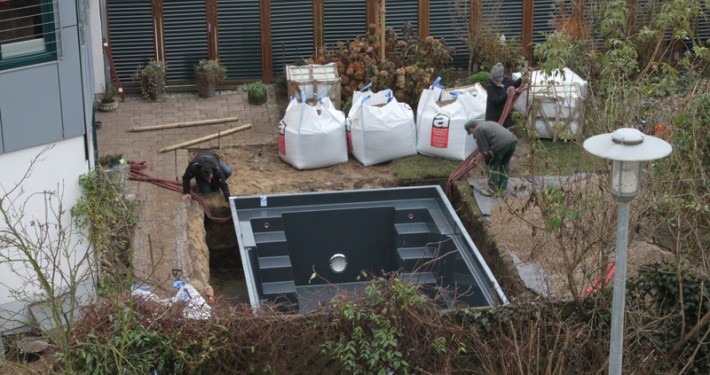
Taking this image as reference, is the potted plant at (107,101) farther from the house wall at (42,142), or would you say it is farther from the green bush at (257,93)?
the house wall at (42,142)

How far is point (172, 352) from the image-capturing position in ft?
33.6

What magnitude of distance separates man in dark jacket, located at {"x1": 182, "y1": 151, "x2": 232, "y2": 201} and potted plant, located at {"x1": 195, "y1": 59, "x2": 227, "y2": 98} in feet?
11.4

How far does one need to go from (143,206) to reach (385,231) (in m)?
3.25

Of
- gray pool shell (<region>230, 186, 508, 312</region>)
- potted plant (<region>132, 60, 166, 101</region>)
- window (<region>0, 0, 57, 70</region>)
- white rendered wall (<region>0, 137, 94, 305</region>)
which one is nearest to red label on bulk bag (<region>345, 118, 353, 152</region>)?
gray pool shell (<region>230, 186, 508, 312</region>)

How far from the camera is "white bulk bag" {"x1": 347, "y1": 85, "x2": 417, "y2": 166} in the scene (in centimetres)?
1669

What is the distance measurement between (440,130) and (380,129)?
86 centimetres

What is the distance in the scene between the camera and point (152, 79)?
18578mm

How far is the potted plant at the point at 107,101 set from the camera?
1825 centimetres

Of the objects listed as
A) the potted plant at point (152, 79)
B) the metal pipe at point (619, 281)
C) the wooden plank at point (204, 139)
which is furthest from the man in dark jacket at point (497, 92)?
the metal pipe at point (619, 281)

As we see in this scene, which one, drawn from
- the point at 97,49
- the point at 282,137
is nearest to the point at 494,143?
the point at 282,137

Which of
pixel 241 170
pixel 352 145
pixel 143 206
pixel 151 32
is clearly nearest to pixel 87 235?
pixel 143 206

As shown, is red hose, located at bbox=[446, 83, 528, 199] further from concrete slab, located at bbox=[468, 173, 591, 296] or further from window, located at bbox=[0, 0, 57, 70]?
window, located at bbox=[0, 0, 57, 70]

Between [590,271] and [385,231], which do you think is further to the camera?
[385,231]

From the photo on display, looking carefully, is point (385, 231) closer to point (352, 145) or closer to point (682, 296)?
point (352, 145)
